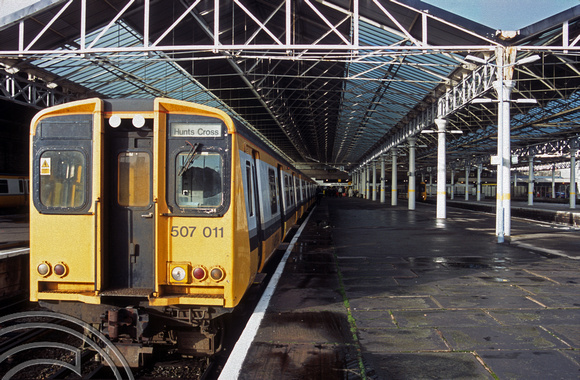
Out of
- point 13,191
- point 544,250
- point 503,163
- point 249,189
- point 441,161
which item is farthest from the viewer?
point 13,191

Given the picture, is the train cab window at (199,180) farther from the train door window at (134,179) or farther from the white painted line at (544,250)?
the white painted line at (544,250)

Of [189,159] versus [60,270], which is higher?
[189,159]

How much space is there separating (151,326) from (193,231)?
1.14 meters

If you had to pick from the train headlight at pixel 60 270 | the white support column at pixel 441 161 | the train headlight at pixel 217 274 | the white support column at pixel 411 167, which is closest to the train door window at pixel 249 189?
the train headlight at pixel 217 274

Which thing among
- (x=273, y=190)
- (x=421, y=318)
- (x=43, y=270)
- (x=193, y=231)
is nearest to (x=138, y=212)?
(x=193, y=231)

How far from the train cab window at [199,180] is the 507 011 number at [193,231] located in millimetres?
256

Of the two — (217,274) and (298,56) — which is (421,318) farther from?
(298,56)

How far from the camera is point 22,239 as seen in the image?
44.6 feet

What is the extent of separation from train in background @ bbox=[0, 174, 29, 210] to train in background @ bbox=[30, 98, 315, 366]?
26.5 meters

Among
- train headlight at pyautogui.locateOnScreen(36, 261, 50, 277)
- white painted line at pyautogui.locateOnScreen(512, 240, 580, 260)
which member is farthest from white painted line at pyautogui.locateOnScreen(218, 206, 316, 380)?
white painted line at pyautogui.locateOnScreen(512, 240, 580, 260)

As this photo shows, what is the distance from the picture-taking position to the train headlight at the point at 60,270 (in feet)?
16.0

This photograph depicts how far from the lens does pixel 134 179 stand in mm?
5027

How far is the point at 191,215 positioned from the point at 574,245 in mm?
13201

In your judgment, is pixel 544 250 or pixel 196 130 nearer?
pixel 196 130
